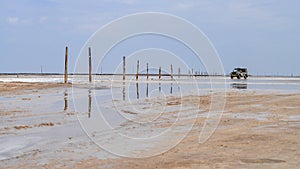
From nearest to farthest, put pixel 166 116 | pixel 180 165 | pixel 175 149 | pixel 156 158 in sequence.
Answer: pixel 180 165
pixel 156 158
pixel 175 149
pixel 166 116

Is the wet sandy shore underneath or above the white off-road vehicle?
underneath

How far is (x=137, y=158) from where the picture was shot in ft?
23.1

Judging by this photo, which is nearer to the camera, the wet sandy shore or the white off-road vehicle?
the wet sandy shore

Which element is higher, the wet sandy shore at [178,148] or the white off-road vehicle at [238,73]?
the white off-road vehicle at [238,73]

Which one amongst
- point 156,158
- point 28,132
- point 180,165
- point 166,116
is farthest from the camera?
point 166,116

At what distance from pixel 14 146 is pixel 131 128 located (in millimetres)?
Answer: 3800

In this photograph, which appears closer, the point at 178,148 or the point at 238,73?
the point at 178,148

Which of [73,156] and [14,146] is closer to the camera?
[73,156]

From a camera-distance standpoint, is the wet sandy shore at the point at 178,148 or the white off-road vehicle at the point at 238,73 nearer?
the wet sandy shore at the point at 178,148

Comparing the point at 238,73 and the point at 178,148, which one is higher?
the point at 238,73

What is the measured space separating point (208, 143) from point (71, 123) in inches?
214

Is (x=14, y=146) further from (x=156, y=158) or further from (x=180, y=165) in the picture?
(x=180, y=165)

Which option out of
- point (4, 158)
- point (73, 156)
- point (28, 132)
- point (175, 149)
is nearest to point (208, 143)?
point (175, 149)

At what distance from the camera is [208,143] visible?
833 cm
